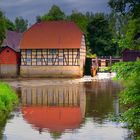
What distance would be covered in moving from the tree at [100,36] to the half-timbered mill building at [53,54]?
13.9m

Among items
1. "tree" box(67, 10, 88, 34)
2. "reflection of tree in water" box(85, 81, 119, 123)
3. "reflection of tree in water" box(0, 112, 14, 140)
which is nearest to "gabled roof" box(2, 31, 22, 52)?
"tree" box(67, 10, 88, 34)

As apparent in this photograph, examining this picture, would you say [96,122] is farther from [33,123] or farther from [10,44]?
[10,44]

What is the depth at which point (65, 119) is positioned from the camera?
856 inches

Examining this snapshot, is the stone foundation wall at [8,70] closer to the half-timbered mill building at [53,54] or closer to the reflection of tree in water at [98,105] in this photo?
the half-timbered mill building at [53,54]

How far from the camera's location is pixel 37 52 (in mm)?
58312

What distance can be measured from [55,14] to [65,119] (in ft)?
193

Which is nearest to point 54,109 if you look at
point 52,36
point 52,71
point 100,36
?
point 52,71

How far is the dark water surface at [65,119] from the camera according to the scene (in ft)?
55.2

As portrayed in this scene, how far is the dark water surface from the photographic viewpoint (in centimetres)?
→ 1683

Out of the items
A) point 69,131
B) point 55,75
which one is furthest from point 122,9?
point 55,75

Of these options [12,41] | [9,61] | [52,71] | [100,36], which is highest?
[100,36]

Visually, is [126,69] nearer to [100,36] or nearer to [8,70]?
[8,70]

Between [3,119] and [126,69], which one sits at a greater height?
[126,69]

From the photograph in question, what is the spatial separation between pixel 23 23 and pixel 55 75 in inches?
4733
